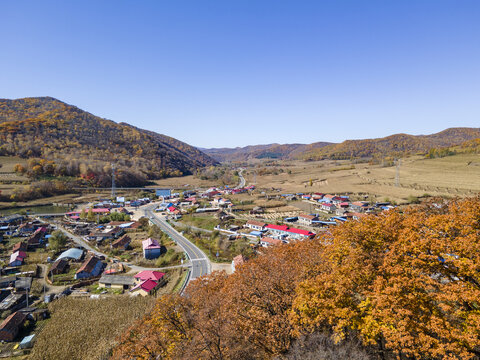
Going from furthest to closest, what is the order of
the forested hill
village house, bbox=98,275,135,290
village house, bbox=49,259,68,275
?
the forested hill, village house, bbox=49,259,68,275, village house, bbox=98,275,135,290

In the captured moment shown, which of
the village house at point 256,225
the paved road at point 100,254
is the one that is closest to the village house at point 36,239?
the paved road at point 100,254

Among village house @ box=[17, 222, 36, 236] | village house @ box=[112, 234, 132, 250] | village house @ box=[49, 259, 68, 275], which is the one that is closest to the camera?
village house @ box=[49, 259, 68, 275]

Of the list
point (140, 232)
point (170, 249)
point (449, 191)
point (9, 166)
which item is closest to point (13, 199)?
point (9, 166)

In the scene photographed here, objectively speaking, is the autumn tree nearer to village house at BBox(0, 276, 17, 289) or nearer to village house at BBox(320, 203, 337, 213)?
village house at BBox(0, 276, 17, 289)

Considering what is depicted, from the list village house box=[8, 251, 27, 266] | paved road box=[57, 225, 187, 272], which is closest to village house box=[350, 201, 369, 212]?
paved road box=[57, 225, 187, 272]

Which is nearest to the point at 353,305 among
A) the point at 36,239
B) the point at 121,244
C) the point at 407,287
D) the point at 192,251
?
the point at 407,287

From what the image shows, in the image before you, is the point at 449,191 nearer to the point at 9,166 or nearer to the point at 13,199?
the point at 13,199
